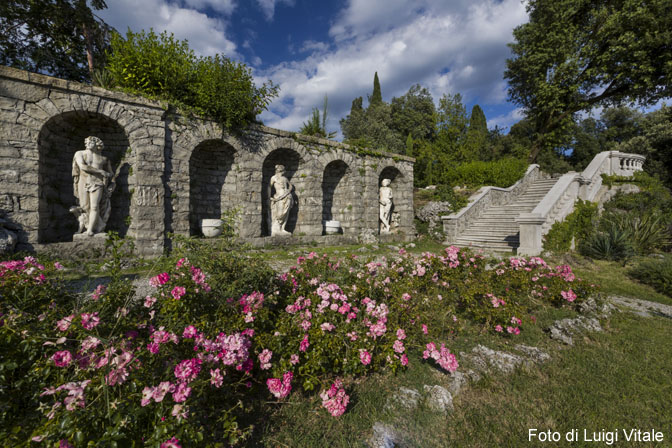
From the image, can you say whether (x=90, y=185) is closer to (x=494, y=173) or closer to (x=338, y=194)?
(x=338, y=194)

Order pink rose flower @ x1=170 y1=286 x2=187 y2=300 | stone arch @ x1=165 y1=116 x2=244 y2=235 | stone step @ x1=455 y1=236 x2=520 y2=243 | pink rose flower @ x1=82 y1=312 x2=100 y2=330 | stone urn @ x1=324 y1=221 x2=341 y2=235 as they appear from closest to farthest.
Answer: pink rose flower @ x1=82 y1=312 x2=100 y2=330, pink rose flower @ x1=170 y1=286 x2=187 y2=300, stone arch @ x1=165 y1=116 x2=244 y2=235, stone step @ x1=455 y1=236 x2=520 y2=243, stone urn @ x1=324 y1=221 x2=341 y2=235

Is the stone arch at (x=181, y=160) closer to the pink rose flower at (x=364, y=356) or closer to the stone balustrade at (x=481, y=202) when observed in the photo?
the pink rose flower at (x=364, y=356)

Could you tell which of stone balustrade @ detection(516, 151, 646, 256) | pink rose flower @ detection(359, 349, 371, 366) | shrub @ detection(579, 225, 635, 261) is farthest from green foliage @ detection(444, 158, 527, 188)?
pink rose flower @ detection(359, 349, 371, 366)

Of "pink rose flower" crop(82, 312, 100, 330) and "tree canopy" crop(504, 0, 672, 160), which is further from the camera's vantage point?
"tree canopy" crop(504, 0, 672, 160)

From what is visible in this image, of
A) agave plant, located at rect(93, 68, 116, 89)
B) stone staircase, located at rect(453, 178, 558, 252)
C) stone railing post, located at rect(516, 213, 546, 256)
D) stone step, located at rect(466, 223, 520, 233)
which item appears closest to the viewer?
agave plant, located at rect(93, 68, 116, 89)

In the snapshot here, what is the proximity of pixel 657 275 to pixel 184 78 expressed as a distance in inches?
416

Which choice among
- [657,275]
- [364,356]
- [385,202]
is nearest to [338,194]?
[385,202]

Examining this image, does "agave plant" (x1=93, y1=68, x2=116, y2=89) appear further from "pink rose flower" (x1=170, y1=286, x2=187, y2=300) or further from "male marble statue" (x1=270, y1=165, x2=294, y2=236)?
"pink rose flower" (x1=170, y1=286, x2=187, y2=300)

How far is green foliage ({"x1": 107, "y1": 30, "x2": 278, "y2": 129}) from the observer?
18.6 feet

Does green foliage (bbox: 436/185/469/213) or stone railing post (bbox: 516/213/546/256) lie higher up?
green foliage (bbox: 436/185/469/213)

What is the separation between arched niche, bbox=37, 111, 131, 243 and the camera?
16.6 ft

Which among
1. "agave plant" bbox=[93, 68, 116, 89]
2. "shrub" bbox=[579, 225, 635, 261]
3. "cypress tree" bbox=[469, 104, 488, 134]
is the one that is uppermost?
"cypress tree" bbox=[469, 104, 488, 134]

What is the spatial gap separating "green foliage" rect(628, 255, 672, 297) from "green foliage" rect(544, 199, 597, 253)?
2.05 m

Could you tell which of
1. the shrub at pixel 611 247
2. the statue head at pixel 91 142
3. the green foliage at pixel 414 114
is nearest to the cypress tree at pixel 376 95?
the green foliage at pixel 414 114
